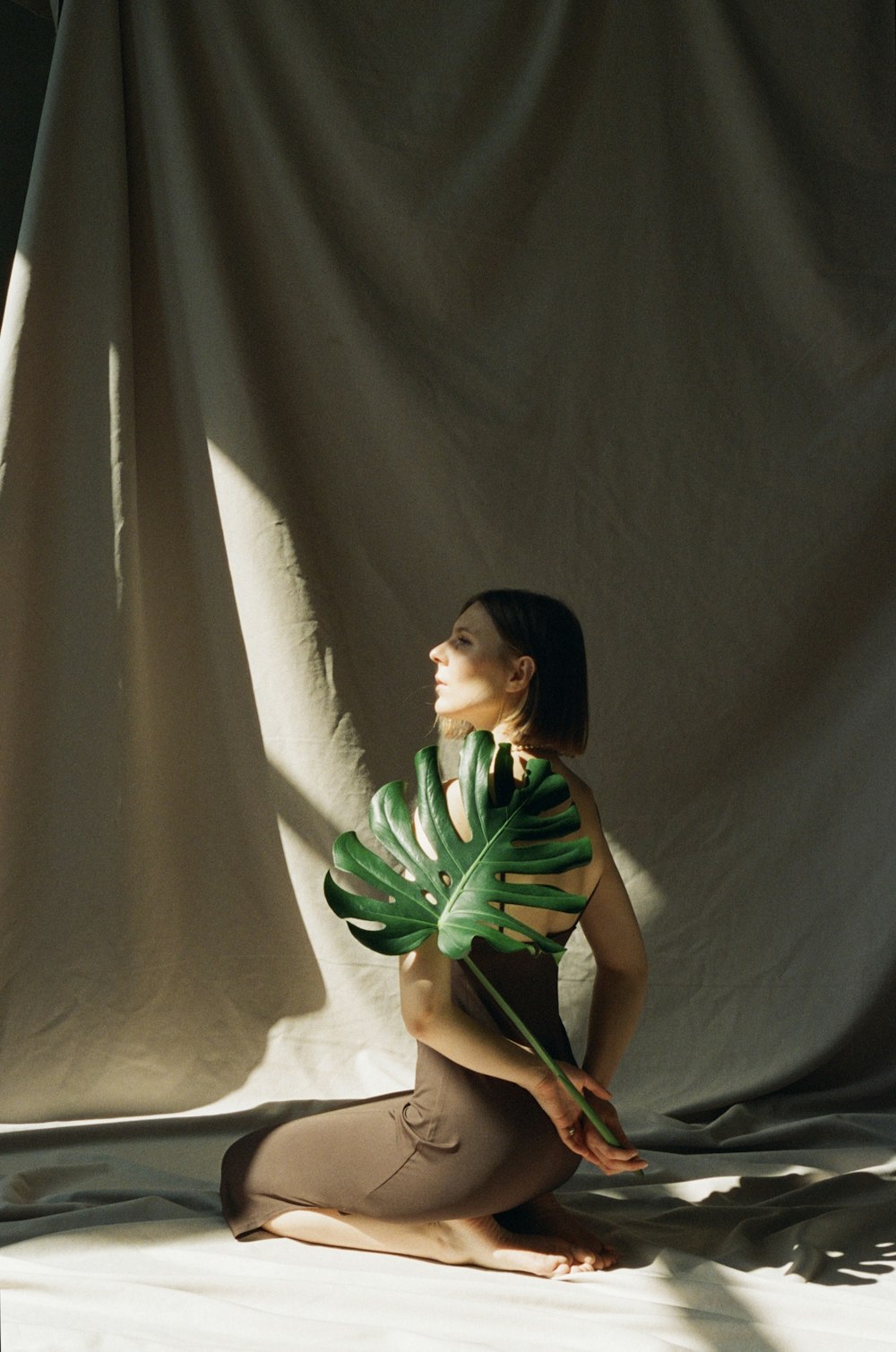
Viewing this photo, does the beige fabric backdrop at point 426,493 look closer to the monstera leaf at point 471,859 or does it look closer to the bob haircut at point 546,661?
the bob haircut at point 546,661

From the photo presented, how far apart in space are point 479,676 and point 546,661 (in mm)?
93

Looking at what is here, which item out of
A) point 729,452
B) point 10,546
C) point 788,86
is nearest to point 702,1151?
point 729,452

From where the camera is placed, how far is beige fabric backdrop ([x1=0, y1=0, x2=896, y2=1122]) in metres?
2.56

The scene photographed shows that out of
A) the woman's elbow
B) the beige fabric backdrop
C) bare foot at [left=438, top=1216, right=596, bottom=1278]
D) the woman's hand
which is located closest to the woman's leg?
bare foot at [left=438, top=1216, right=596, bottom=1278]

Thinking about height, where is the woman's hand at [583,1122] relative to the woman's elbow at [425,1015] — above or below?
below

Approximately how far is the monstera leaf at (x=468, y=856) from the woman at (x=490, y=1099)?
63 millimetres

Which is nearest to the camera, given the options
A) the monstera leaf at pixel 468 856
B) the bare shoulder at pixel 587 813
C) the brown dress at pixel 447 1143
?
the monstera leaf at pixel 468 856

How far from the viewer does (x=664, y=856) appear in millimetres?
2699

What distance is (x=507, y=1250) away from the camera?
69.6 inches

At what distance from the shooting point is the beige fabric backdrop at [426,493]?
2559 millimetres

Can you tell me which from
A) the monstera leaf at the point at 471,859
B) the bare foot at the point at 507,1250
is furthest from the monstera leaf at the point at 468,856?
the bare foot at the point at 507,1250

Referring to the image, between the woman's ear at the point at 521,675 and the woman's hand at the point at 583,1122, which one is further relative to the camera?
the woman's ear at the point at 521,675

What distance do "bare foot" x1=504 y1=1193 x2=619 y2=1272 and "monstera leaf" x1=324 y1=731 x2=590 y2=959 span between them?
0.44 metres

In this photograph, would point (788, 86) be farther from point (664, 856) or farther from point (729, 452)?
point (664, 856)
